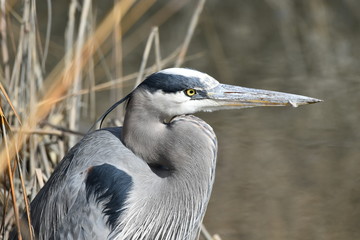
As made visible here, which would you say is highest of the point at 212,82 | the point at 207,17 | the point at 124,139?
the point at 212,82

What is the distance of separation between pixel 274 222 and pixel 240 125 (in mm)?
1327

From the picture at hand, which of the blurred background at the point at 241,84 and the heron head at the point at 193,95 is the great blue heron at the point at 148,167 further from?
the blurred background at the point at 241,84

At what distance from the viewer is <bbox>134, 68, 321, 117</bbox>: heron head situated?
8.65ft

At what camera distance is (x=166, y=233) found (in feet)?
9.21

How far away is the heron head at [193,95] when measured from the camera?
2.64 m

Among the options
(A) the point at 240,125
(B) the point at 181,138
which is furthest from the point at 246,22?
(B) the point at 181,138

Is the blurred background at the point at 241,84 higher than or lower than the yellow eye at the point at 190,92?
lower

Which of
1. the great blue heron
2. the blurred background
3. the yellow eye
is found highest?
the yellow eye

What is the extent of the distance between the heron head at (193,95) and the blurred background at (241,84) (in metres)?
0.24

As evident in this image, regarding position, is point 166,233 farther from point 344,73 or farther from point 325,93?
point 344,73

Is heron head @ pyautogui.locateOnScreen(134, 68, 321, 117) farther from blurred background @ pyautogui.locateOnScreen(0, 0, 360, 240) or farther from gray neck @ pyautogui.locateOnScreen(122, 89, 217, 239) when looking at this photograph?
blurred background @ pyautogui.locateOnScreen(0, 0, 360, 240)

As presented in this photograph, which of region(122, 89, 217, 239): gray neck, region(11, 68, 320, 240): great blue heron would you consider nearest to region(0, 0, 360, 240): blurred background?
region(11, 68, 320, 240): great blue heron

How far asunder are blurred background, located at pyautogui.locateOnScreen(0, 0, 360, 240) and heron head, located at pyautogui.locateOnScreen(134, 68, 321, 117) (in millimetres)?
243

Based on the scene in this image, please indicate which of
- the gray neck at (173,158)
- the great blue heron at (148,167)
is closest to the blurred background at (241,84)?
the great blue heron at (148,167)
